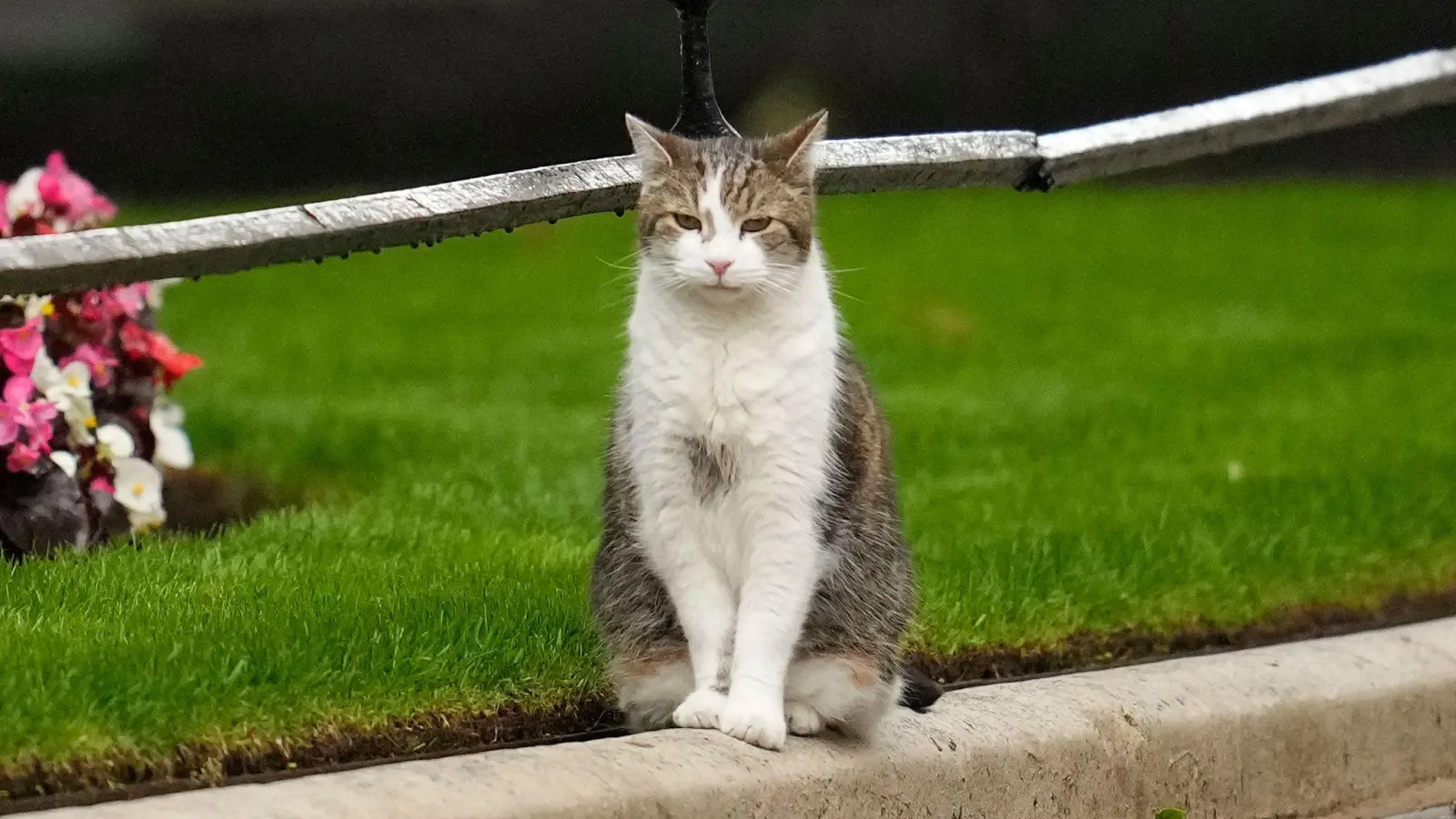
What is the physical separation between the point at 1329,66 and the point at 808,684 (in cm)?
862

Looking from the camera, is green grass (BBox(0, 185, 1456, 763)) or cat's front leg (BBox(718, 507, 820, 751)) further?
green grass (BBox(0, 185, 1456, 763))

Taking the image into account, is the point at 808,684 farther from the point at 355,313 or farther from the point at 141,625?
the point at 355,313

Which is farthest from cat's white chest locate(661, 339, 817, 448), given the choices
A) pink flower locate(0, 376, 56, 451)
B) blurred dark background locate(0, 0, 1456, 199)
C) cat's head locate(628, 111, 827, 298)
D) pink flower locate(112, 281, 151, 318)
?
blurred dark background locate(0, 0, 1456, 199)

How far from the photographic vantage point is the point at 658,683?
319 cm

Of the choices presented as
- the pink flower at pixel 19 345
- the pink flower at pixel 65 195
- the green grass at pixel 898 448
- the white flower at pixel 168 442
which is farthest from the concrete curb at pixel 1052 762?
the pink flower at pixel 65 195

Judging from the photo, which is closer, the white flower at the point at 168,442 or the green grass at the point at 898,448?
the green grass at the point at 898,448

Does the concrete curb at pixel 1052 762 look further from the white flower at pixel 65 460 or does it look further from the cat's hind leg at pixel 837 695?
the white flower at pixel 65 460

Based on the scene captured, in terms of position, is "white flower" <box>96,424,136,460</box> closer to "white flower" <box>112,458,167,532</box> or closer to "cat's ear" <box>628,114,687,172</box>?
"white flower" <box>112,458,167,532</box>

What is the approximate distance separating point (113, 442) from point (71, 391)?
7.4 inches

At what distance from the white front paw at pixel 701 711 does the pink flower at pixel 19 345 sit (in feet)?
6.21

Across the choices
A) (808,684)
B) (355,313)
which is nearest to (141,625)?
(808,684)

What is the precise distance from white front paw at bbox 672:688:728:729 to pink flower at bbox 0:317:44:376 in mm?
1893

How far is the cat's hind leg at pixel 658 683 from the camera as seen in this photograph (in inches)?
126

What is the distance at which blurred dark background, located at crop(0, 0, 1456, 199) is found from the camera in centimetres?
955
